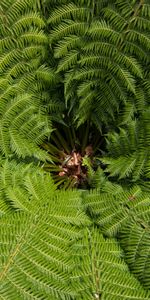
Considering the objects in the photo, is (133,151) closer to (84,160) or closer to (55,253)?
(84,160)

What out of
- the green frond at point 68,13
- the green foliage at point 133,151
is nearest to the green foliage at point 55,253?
the green foliage at point 133,151

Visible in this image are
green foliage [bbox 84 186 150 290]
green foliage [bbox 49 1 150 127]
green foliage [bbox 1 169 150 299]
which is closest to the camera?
green foliage [bbox 1 169 150 299]

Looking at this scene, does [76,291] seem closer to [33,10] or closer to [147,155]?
[147,155]

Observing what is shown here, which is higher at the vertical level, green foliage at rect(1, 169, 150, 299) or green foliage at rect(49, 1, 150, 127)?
green foliage at rect(49, 1, 150, 127)

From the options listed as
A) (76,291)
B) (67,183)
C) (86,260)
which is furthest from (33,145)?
(76,291)

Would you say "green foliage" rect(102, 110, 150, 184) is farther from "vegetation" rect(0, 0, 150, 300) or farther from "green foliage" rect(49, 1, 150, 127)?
"green foliage" rect(49, 1, 150, 127)

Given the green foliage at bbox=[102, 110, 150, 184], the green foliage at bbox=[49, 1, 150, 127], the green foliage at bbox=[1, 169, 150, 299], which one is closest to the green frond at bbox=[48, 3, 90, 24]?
the green foliage at bbox=[49, 1, 150, 127]

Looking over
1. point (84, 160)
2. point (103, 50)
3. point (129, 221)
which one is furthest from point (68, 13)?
point (129, 221)

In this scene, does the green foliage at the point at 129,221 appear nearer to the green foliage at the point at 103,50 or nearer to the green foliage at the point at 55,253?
the green foliage at the point at 55,253
